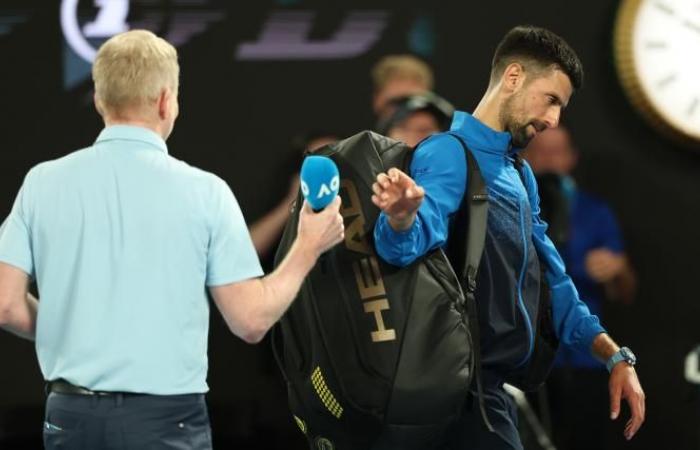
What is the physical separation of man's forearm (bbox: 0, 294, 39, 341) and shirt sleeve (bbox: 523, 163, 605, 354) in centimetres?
142

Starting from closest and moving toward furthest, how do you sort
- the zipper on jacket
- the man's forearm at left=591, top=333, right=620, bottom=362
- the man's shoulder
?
the man's shoulder
the zipper on jacket
the man's forearm at left=591, top=333, right=620, bottom=362

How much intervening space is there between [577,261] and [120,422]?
4.07m

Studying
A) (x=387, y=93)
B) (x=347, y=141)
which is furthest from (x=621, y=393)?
(x=387, y=93)

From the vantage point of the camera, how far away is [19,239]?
3113 millimetres

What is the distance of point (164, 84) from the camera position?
3.16 m

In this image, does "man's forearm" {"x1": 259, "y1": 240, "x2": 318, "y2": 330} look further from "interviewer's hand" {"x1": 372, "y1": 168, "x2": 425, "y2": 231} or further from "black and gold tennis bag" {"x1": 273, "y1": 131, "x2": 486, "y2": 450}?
"black and gold tennis bag" {"x1": 273, "y1": 131, "x2": 486, "y2": 450}

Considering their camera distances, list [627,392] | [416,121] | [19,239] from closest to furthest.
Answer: [19,239] → [627,392] → [416,121]

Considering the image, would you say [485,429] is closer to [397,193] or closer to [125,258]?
[397,193]

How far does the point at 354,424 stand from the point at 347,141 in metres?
0.74

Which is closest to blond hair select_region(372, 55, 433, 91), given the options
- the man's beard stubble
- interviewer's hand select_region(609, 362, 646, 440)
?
the man's beard stubble

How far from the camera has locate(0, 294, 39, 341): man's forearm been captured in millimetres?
3125

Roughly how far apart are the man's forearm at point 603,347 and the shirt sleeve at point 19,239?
1588 mm

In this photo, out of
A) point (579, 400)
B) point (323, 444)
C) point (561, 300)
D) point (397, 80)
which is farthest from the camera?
point (579, 400)

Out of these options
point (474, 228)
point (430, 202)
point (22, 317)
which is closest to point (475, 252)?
point (474, 228)
